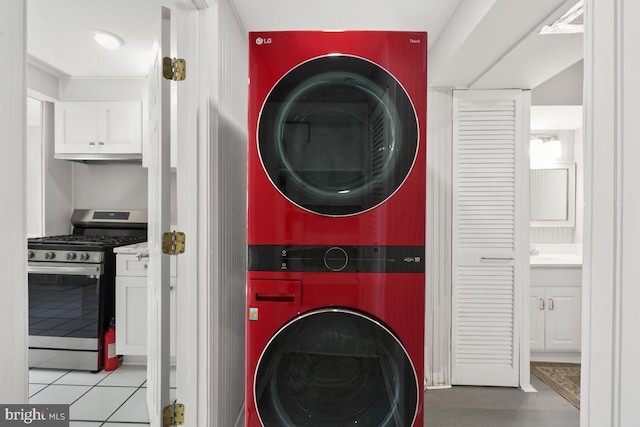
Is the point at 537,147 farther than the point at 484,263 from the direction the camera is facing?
Yes

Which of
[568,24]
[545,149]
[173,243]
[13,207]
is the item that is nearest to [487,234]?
[568,24]

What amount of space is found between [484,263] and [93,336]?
116 inches

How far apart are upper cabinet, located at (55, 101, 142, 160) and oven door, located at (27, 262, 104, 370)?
1.03 m

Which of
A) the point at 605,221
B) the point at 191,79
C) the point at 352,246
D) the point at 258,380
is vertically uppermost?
the point at 191,79

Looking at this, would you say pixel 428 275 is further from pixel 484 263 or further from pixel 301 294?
pixel 301 294

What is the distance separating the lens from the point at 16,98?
71cm

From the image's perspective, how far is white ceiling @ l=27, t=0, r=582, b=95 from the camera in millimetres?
1738

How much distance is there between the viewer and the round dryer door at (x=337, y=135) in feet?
4.43

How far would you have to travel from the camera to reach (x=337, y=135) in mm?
1366

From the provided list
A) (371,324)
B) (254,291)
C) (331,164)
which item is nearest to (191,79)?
(331,164)

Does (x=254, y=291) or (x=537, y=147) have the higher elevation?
(x=537, y=147)

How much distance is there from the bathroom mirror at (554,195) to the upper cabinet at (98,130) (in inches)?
145

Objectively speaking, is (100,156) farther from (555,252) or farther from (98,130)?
(555,252)

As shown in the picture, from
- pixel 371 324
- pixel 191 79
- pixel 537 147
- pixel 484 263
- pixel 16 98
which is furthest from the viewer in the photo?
pixel 537 147
